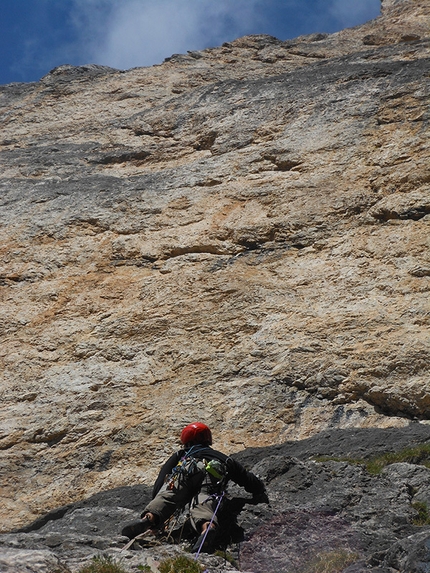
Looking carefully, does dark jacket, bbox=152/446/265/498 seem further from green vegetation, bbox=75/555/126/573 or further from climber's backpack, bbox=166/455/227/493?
green vegetation, bbox=75/555/126/573

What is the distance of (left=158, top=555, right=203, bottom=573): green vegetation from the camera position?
5852 millimetres

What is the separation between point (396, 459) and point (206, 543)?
3185mm

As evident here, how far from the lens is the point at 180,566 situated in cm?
593

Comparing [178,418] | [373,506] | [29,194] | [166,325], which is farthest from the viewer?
[29,194]

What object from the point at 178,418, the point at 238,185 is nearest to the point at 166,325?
the point at 178,418

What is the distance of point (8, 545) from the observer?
6629mm

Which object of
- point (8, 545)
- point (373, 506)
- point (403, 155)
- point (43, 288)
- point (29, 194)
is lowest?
point (373, 506)

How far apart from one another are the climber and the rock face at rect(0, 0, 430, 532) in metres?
2.89

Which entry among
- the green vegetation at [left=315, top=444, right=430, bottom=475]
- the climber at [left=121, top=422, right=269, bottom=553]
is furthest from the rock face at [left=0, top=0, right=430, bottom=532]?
the climber at [left=121, top=422, right=269, bottom=553]

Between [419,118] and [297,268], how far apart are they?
16.8 feet

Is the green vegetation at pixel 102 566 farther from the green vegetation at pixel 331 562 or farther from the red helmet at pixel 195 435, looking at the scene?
the red helmet at pixel 195 435

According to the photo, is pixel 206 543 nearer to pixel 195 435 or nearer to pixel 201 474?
pixel 201 474

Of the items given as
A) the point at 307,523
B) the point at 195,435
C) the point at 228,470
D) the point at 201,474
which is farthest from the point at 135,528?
the point at 307,523

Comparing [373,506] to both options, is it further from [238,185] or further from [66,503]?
[238,185]
